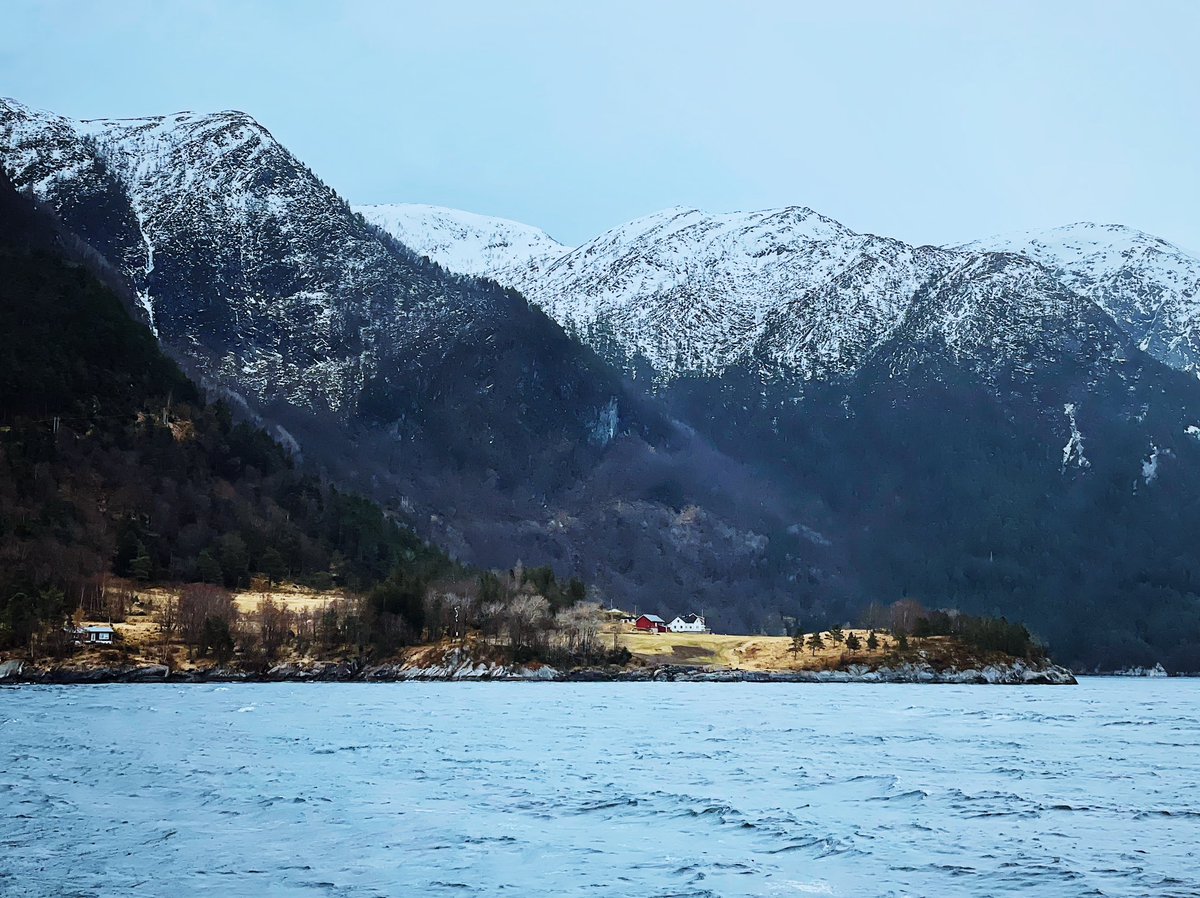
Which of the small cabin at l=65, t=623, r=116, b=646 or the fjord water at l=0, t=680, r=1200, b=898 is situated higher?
the small cabin at l=65, t=623, r=116, b=646

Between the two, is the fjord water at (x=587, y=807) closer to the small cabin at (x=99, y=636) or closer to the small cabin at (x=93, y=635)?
the small cabin at (x=93, y=635)

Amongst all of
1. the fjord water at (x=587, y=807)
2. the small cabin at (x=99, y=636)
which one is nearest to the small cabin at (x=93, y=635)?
the small cabin at (x=99, y=636)

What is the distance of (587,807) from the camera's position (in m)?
56.7

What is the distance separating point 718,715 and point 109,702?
188 ft

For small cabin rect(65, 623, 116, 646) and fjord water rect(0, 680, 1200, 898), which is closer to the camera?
fjord water rect(0, 680, 1200, 898)

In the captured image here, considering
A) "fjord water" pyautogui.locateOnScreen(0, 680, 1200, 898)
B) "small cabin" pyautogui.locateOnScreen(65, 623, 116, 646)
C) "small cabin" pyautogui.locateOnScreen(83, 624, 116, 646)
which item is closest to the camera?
"fjord water" pyautogui.locateOnScreen(0, 680, 1200, 898)

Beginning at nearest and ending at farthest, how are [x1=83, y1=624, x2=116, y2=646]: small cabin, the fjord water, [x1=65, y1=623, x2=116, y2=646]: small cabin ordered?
the fjord water → [x1=65, y1=623, x2=116, y2=646]: small cabin → [x1=83, y1=624, x2=116, y2=646]: small cabin

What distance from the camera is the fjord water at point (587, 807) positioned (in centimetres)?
4209

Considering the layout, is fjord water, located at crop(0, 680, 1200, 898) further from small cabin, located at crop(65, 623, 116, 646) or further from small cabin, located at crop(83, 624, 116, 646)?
small cabin, located at crop(83, 624, 116, 646)

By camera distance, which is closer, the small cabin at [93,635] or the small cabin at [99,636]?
the small cabin at [93,635]

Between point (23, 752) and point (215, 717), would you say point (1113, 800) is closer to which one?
point (23, 752)

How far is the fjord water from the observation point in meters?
42.1

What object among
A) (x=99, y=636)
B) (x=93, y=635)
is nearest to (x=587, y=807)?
(x=93, y=635)

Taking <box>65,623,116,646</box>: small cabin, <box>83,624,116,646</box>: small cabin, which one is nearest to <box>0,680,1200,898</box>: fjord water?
<box>65,623,116,646</box>: small cabin
